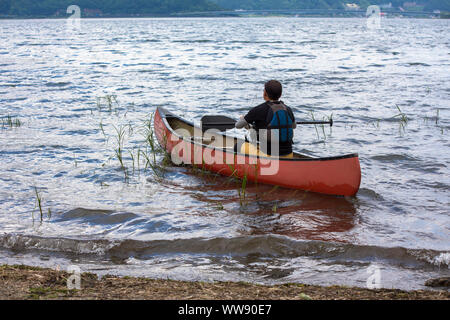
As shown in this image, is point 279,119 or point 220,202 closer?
point 279,119

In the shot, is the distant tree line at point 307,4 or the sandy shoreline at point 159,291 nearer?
the sandy shoreline at point 159,291

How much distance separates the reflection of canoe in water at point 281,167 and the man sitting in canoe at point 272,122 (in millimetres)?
237

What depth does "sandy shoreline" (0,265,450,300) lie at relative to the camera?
3717mm

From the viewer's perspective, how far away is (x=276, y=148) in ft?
25.1

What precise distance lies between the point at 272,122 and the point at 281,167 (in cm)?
80

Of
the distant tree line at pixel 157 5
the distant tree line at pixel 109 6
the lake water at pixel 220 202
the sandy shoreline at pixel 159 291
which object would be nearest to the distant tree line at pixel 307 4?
the distant tree line at pixel 157 5

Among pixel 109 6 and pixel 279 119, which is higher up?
pixel 109 6

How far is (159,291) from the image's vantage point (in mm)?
3914

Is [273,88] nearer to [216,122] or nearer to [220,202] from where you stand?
[220,202]

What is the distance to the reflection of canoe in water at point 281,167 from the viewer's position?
7.28 m

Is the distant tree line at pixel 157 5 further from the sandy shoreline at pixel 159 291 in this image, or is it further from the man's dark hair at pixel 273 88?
the sandy shoreline at pixel 159 291

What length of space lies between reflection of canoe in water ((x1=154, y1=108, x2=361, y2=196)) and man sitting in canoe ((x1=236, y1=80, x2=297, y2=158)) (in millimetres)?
237

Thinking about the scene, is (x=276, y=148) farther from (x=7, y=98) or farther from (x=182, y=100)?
(x=7, y=98)

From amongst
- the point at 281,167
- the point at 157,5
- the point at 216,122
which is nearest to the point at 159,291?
the point at 281,167
